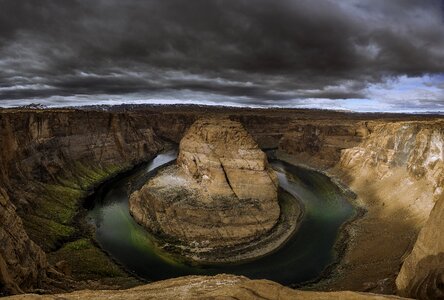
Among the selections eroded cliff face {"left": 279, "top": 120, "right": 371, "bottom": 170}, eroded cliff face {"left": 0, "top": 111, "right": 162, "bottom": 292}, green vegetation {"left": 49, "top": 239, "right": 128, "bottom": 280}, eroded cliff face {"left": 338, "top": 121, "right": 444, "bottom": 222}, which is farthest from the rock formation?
eroded cliff face {"left": 279, "top": 120, "right": 371, "bottom": 170}

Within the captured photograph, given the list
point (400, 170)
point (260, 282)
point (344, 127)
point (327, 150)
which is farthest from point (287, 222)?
point (344, 127)

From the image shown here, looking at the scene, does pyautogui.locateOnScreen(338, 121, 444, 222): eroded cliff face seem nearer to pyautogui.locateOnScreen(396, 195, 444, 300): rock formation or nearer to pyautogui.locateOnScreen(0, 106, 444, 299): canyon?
pyautogui.locateOnScreen(0, 106, 444, 299): canyon

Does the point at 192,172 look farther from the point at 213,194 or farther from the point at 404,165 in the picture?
the point at 404,165

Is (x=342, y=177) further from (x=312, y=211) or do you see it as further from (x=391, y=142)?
(x=312, y=211)

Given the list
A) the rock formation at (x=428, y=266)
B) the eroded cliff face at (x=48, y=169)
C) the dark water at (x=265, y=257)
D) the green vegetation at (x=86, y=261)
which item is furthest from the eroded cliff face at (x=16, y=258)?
the rock formation at (x=428, y=266)

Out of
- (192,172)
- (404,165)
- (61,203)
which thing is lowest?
(61,203)

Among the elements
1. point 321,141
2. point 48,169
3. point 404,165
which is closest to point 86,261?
point 48,169
